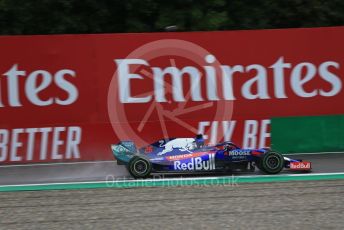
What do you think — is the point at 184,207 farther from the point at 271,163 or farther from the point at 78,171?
the point at 78,171

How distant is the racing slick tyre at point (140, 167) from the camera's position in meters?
10.7

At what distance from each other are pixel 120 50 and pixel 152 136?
89.4 inches

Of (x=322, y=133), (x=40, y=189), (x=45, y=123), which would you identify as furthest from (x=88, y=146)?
(x=322, y=133)

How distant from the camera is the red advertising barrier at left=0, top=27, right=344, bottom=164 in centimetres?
1348

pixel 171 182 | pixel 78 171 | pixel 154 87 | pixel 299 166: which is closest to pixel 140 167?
pixel 171 182

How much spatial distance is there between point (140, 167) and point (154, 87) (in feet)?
12.0

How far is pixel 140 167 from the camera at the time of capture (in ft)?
35.3

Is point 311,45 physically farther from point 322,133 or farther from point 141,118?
point 141,118

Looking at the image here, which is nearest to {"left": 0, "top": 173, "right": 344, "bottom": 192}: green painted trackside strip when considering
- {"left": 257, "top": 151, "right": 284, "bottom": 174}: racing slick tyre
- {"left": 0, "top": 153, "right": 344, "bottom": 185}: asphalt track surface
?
{"left": 257, "top": 151, "right": 284, "bottom": 174}: racing slick tyre

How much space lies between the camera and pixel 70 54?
1378 centimetres

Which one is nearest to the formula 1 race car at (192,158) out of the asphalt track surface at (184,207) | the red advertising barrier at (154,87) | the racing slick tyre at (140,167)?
the racing slick tyre at (140,167)

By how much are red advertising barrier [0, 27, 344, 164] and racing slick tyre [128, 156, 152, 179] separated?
2882mm

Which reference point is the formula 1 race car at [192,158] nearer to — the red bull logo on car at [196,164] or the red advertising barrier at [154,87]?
the red bull logo on car at [196,164]

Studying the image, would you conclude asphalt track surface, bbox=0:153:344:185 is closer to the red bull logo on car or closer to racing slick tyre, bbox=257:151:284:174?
racing slick tyre, bbox=257:151:284:174
